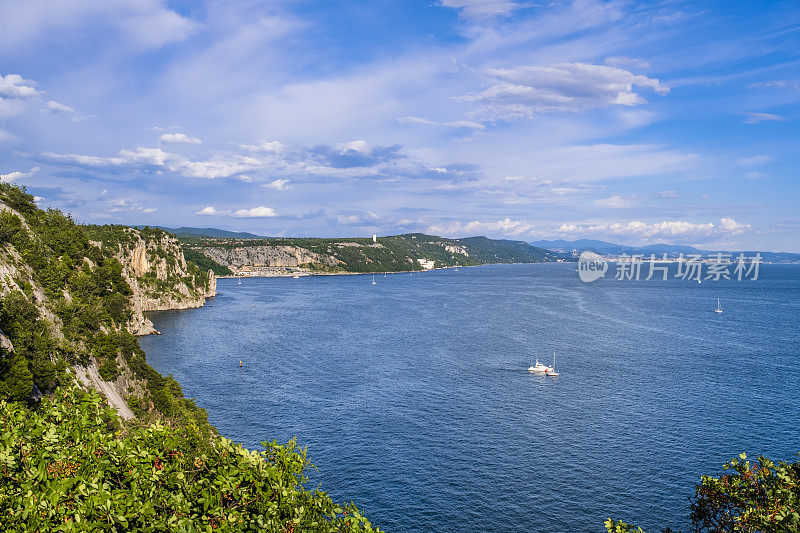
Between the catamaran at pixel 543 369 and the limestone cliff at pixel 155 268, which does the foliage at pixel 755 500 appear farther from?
the limestone cliff at pixel 155 268

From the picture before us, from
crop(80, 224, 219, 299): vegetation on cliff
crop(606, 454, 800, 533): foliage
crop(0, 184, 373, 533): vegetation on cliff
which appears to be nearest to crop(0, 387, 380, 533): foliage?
crop(0, 184, 373, 533): vegetation on cliff

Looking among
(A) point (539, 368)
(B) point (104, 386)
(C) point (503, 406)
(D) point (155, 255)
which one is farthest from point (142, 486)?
(D) point (155, 255)

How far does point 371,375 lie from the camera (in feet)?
241

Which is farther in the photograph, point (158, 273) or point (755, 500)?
point (158, 273)

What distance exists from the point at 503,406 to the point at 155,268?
128m

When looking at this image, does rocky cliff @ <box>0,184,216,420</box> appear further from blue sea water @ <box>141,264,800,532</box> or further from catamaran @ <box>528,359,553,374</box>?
catamaran @ <box>528,359,553,374</box>

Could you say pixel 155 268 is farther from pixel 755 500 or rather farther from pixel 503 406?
pixel 755 500

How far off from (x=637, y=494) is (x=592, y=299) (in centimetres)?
14227

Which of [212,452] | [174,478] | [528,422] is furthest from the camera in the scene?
[528,422]

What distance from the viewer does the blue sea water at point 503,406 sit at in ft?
133

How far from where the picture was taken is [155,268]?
504ft

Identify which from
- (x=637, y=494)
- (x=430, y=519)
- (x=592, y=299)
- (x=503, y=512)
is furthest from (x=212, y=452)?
(x=592, y=299)

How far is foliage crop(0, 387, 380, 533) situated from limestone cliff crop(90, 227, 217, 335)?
408 feet

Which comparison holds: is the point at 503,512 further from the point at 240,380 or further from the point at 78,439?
the point at 240,380
